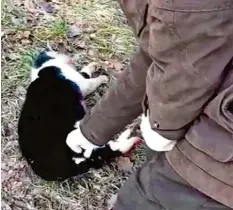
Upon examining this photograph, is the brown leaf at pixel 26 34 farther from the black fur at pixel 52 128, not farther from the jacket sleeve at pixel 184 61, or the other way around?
the jacket sleeve at pixel 184 61

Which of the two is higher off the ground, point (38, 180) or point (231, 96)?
point (231, 96)

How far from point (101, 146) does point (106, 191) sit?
8.7 inches

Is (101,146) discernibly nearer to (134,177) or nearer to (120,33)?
(134,177)

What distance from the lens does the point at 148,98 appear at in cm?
Answer: 204

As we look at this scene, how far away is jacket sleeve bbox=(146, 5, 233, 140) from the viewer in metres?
1.75

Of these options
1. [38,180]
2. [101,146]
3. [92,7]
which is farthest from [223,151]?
[92,7]

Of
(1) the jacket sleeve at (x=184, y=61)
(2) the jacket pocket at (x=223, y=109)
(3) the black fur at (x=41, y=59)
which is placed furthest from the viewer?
(3) the black fur at (x=41, y=59)

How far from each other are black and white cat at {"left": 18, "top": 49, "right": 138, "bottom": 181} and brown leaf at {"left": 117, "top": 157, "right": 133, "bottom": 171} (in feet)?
0.17

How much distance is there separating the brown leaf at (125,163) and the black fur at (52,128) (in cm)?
5

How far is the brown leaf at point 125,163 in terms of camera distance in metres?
2.84

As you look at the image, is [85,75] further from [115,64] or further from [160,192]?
[160,192]

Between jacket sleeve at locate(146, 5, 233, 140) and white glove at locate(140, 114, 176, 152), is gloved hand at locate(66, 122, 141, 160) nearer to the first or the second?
white glove at locate(140, 114, 176, 152)

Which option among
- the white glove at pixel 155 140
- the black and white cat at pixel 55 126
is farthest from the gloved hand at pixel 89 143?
the white glove at pixel 155 140

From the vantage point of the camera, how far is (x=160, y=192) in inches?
85.0
